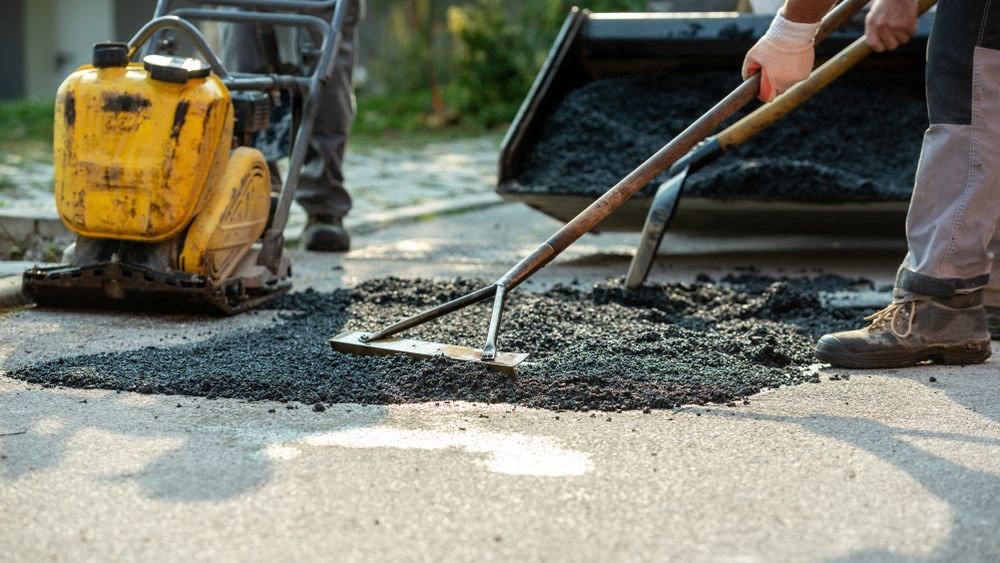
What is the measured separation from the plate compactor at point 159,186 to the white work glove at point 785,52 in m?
1.52

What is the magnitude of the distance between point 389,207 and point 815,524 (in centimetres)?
479

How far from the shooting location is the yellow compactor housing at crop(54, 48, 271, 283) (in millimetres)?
3547

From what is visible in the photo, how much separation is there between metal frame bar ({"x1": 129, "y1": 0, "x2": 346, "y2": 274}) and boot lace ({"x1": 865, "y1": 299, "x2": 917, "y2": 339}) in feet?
5.90

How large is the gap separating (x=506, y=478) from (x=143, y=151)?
1.76 meters

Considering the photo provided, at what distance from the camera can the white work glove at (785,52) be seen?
318 cm

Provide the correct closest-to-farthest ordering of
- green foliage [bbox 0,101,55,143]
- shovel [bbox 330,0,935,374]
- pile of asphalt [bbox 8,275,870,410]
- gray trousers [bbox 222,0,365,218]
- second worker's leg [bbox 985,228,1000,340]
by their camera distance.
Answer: pile of asphalt [bbox 8,275,870,410] < shovel [bbox 330,0,935,374] < second worker's leg [bbox 985,228,1000,340] < gray trousers [bbox 222,0,365,218] < green foliage [bbox 0,101,55,143]

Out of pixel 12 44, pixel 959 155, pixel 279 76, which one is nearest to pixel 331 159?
pixel 279 76

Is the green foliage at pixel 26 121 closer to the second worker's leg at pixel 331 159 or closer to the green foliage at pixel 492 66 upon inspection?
the green foliage at pixel 492 66

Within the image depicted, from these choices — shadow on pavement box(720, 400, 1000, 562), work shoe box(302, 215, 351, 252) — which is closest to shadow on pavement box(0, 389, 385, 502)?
shadow on pavement box(720, 400, 1000, 562)

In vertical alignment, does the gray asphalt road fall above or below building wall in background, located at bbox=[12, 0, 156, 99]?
above

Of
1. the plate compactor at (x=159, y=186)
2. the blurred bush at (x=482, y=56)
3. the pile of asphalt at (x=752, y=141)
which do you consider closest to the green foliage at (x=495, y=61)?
the blurred bush at (x=482, y=56)

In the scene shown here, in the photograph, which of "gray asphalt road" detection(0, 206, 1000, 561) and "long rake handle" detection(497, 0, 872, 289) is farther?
"long rake handle" detection(497, 0, 872, 289)

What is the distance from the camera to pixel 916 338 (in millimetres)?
3344

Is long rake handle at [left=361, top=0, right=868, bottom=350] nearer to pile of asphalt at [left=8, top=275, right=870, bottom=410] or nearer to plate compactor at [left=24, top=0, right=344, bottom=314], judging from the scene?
pile of asphalt at [left=8, top=275, right=870, bottom=410]
